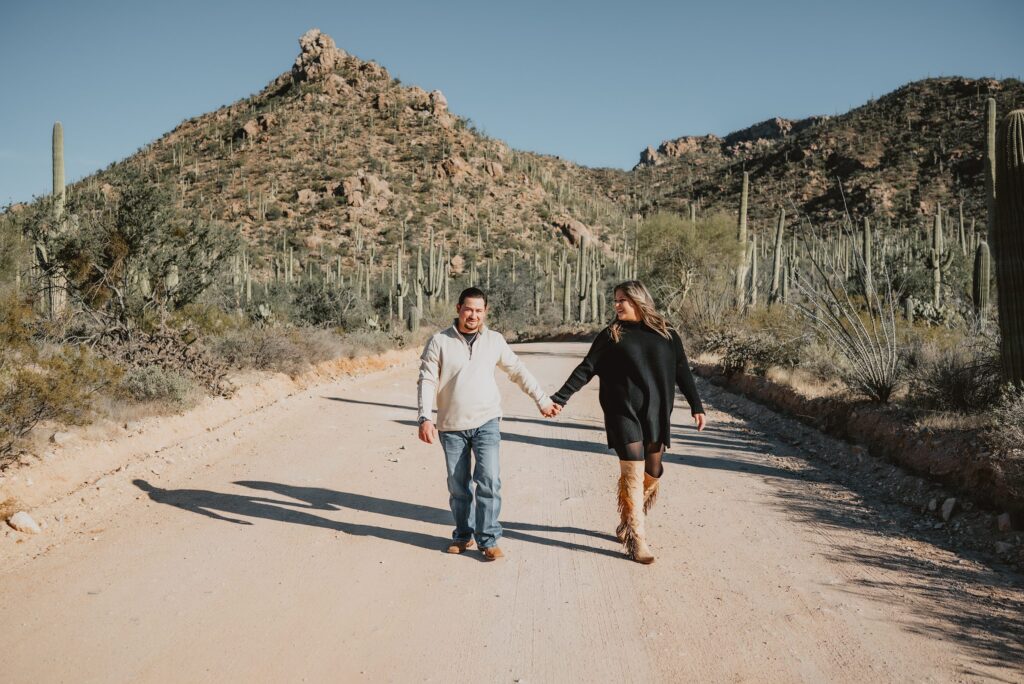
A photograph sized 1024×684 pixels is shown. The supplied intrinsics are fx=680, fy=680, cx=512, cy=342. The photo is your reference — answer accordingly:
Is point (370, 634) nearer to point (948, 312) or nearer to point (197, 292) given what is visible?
point (197, 292)

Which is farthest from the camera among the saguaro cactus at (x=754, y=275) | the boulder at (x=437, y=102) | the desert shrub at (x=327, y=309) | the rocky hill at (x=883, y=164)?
the boulder at (x=437, y=102)

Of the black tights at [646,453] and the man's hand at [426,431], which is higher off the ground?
the man's hand at [426,431]

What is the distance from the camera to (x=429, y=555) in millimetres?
4605

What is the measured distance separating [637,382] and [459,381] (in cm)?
119

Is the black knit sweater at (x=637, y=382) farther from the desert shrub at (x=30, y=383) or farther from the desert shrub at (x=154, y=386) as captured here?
the desert shrub at (x=154, y=386)

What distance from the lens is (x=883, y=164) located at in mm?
57031

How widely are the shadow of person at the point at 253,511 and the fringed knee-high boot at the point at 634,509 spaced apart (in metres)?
1.33

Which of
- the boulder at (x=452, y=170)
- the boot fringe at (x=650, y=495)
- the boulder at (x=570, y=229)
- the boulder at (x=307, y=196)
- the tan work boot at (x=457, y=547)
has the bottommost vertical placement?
the tan work boot at (x=457, y=547)

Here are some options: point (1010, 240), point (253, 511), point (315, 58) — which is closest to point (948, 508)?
point (1010, 240)

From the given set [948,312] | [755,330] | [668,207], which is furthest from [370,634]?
[668,207]

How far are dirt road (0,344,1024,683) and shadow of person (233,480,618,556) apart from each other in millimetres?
29

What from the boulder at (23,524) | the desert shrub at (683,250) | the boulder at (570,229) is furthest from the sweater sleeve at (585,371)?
the boulder at (570,229)

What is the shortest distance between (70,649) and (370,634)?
143 cm

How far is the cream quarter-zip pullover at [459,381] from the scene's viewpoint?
177 inches
